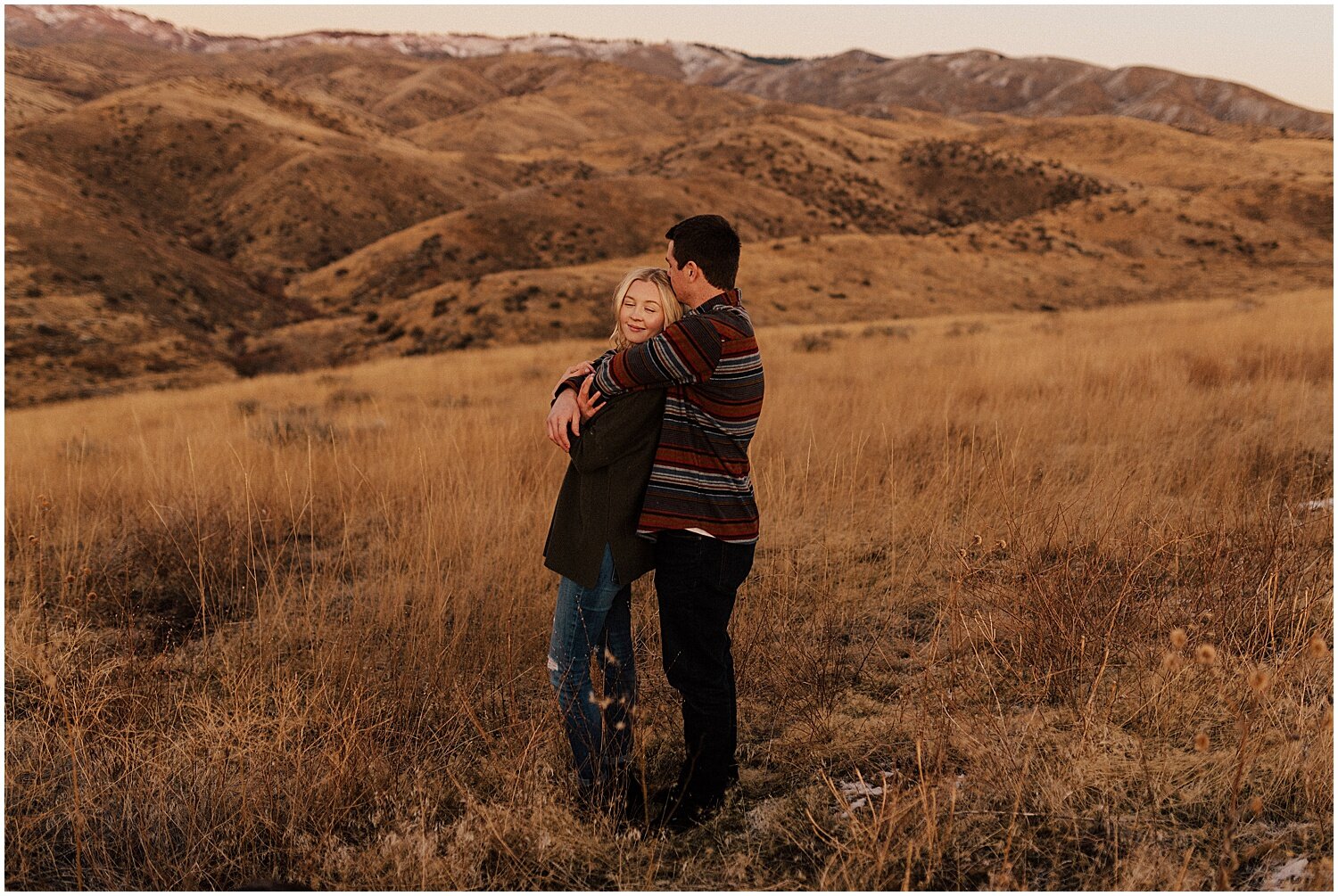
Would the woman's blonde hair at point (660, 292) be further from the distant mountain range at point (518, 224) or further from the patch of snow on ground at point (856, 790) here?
the distant mountain range at point (518, 224)

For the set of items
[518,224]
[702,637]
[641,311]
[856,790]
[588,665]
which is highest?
[518,224]

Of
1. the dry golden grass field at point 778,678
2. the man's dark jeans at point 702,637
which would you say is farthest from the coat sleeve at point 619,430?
the dry golden grass field at point 778,678

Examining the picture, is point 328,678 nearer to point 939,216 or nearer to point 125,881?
point 125,881

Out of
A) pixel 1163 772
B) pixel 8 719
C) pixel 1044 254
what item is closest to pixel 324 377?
pixel 8 719

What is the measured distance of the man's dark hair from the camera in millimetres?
2391

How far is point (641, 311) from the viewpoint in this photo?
242 centimetres

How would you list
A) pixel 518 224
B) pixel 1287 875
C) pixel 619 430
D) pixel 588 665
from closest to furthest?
pixel 1287 875, pixel 619 430, pixel 588 665, pixel 518 224

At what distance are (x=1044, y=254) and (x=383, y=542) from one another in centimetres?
4326

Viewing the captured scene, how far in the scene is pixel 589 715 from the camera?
104 inches

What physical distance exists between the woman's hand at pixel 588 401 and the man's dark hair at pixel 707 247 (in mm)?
463

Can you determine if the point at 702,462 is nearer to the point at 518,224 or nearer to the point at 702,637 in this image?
the point at 702,637

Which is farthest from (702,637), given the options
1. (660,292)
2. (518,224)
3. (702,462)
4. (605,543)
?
(518,224)

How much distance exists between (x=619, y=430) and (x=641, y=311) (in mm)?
372

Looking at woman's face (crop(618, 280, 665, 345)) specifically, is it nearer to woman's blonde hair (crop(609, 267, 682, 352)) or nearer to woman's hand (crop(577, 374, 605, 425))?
woman's blonde hair (crop(609, 267, 682, 352))
